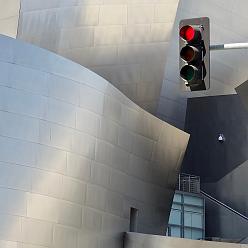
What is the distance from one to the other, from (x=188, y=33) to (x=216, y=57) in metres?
15.8

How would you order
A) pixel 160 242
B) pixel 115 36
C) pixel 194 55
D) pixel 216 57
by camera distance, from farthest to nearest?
pixel 216 57 → pixel 115 36 → pixel 160 242 → pixel 194 55

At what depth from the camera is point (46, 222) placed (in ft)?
47.7

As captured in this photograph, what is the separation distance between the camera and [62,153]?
1496 cm

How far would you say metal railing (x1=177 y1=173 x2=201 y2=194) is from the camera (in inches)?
1030

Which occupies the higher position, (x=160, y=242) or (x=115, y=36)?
(x=115, y=36)

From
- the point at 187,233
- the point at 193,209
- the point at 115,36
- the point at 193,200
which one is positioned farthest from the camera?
the point at 193,200

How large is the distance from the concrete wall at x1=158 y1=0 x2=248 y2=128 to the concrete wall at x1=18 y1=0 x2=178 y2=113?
0.55 metres

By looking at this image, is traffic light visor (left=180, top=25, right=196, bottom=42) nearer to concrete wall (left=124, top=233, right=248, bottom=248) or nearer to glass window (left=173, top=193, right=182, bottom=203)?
concrete wall (left=124, top=233, right=248, bottom=248)

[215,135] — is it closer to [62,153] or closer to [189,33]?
→ [62,153]

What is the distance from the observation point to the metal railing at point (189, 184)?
2617cm

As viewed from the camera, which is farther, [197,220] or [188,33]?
[197,220]

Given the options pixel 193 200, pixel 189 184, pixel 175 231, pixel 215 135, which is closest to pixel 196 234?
Result: pixel 175 231

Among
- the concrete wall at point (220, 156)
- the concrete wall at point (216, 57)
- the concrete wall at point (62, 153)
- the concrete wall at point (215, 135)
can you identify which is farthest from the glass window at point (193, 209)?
the concrete wall at point (62, 153)

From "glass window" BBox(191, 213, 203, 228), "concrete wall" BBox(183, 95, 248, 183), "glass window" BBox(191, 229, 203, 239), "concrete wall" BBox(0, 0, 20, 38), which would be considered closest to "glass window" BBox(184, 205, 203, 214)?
"glass window" BBox(191, 213, 203, 228)
